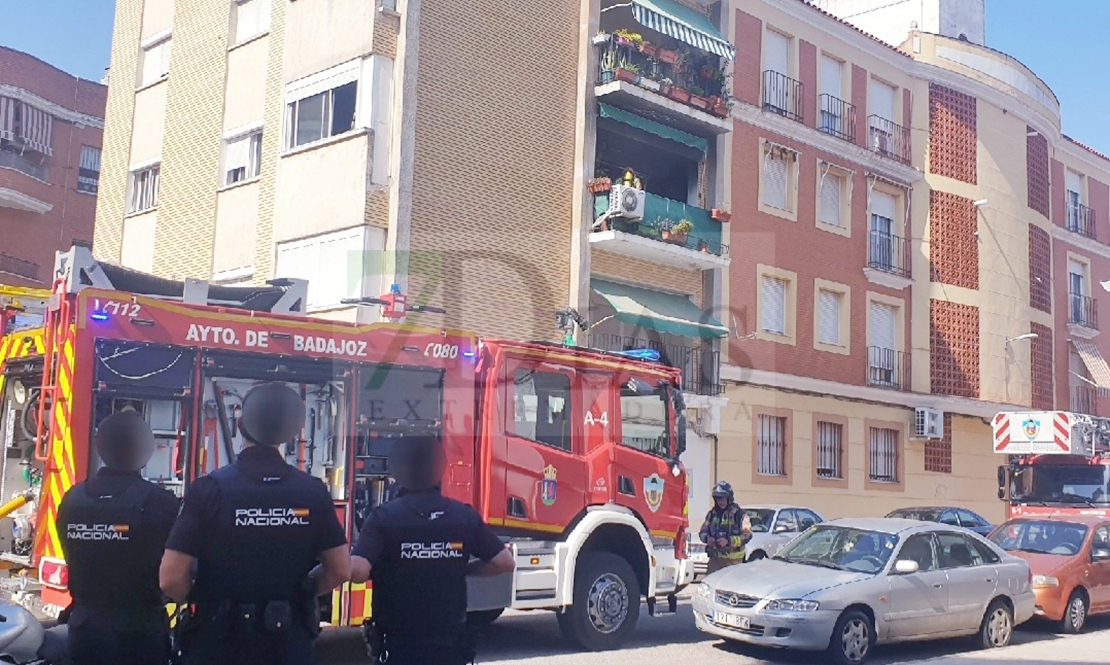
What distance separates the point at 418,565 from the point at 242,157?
18.7 metres

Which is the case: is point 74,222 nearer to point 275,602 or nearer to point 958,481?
point 958,481

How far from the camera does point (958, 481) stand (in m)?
29.5

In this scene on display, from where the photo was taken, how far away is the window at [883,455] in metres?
27.4

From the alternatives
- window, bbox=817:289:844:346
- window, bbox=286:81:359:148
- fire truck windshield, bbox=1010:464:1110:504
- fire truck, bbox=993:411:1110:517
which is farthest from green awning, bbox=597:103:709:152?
fire truck windshield, bbox=1010:464:1110:504

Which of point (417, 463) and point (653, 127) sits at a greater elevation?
point (653, 127)

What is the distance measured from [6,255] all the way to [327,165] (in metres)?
13.3

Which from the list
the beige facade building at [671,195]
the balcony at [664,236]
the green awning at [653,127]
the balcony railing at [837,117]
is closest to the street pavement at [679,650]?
the beige facade building at [671,195]

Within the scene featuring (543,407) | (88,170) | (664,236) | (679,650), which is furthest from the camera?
(88,170)

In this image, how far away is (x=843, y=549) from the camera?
1160cm

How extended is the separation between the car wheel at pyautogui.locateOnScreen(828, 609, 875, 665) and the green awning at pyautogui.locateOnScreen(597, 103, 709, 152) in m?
13.7

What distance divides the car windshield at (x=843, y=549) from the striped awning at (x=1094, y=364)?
26.0m

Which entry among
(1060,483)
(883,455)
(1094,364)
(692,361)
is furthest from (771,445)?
(1094,364)

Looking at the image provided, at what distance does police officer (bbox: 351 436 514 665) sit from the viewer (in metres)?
4.75

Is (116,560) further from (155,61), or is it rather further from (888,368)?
(888,368)
